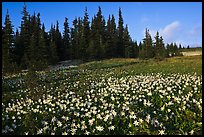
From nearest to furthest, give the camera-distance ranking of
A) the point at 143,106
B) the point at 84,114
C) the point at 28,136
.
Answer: the point at 28,136
the point at 84,114
the point at 143,106

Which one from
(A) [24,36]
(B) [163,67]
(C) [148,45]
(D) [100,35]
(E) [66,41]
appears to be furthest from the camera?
(E) [66,41]

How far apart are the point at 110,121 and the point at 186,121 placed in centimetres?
233

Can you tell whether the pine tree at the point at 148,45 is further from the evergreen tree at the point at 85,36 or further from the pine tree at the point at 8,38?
the pine tree at the point at 8,38

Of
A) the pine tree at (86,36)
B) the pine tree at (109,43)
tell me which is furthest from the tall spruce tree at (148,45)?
the pine tree at (86,36)

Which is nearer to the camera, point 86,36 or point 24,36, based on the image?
point 24,36

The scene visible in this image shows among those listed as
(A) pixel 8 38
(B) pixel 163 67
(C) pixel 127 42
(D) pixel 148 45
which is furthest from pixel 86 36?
(B) pixel 163 67

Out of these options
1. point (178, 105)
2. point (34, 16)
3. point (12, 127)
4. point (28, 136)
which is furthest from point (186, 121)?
point (34, 16)

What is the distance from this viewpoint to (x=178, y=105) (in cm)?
1144

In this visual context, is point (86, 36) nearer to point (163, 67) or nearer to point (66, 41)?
point (66, 41)

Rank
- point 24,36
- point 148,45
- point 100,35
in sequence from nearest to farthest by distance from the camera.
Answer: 1. point 24,36
2. point 100,35
3. point 148,45

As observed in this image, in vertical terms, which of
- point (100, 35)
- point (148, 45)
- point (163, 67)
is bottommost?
point (163, 67)

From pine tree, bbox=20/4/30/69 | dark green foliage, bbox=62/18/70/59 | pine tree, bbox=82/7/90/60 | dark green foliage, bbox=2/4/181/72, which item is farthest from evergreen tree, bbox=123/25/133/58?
pine tree, bbox=20/4/30/69

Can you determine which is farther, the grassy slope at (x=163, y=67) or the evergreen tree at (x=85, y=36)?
the evergreen tree at (x=85, y=36)

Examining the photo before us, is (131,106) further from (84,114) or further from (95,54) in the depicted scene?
(95,54)
